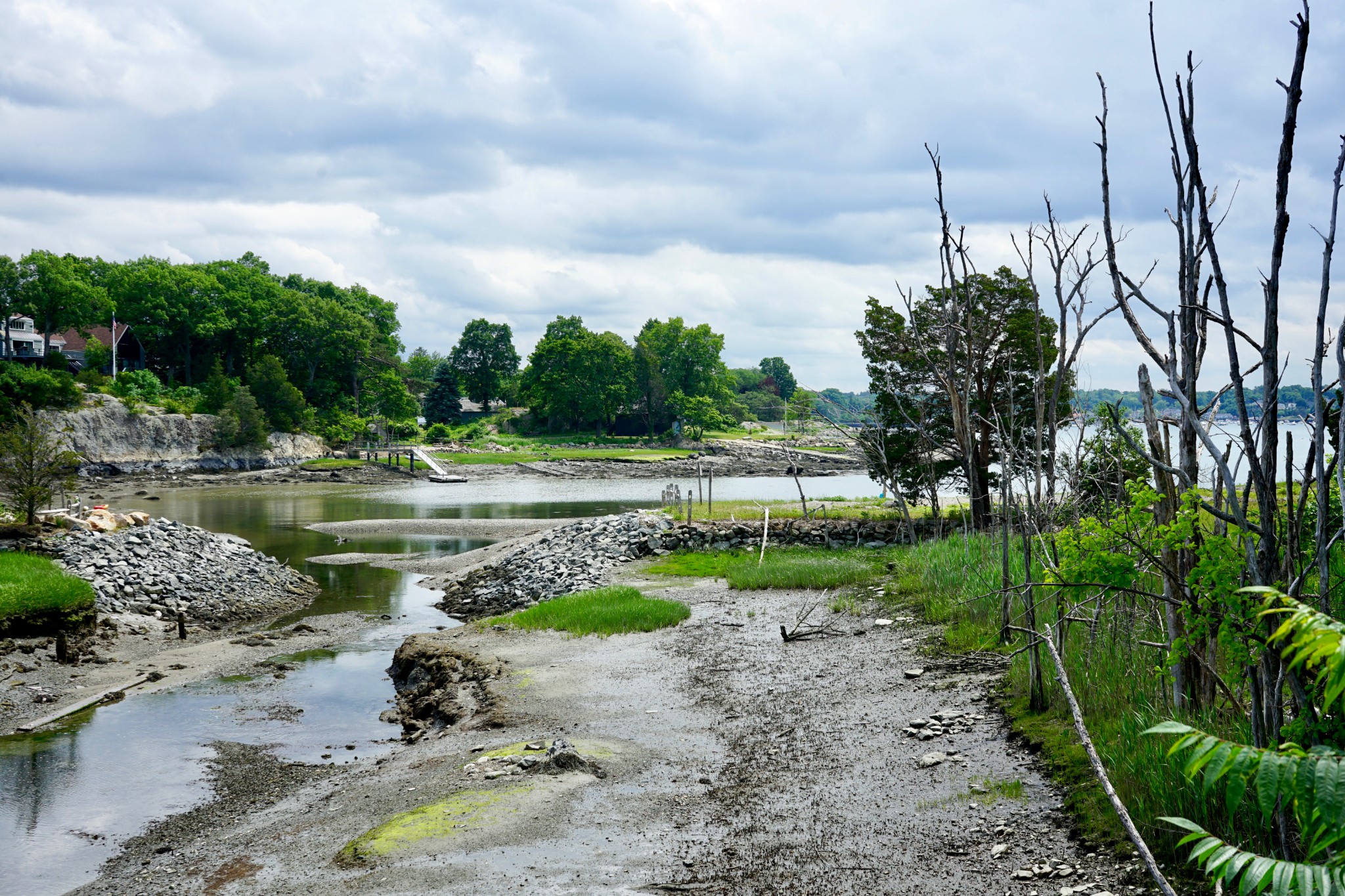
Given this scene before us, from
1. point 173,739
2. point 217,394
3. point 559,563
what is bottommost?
point 173,739

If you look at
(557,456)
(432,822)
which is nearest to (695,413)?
(557,456)

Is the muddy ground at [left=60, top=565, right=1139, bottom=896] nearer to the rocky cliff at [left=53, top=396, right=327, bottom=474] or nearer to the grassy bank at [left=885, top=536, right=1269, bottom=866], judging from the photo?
the grassy bank at [left=885, top=536, right=1269, bottom=866]

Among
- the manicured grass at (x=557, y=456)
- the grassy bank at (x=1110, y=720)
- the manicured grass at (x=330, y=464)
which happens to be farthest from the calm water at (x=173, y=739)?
the manicured grass at (x=557, y=456)

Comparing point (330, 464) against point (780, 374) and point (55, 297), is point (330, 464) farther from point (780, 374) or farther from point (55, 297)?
point (780, 374)

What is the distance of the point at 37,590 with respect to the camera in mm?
18094

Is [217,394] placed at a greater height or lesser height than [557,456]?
greater

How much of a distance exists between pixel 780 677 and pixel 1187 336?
8.59m

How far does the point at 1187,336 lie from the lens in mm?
4910

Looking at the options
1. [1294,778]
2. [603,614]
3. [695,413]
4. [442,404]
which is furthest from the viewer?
[695,413]

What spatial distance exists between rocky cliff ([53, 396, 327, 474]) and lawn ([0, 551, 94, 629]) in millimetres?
54404

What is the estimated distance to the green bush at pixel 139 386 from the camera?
244 feet

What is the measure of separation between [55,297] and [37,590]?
67690mm

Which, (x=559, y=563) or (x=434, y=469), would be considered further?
(x=434, y=469)

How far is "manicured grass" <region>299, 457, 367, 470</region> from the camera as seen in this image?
78.4m
